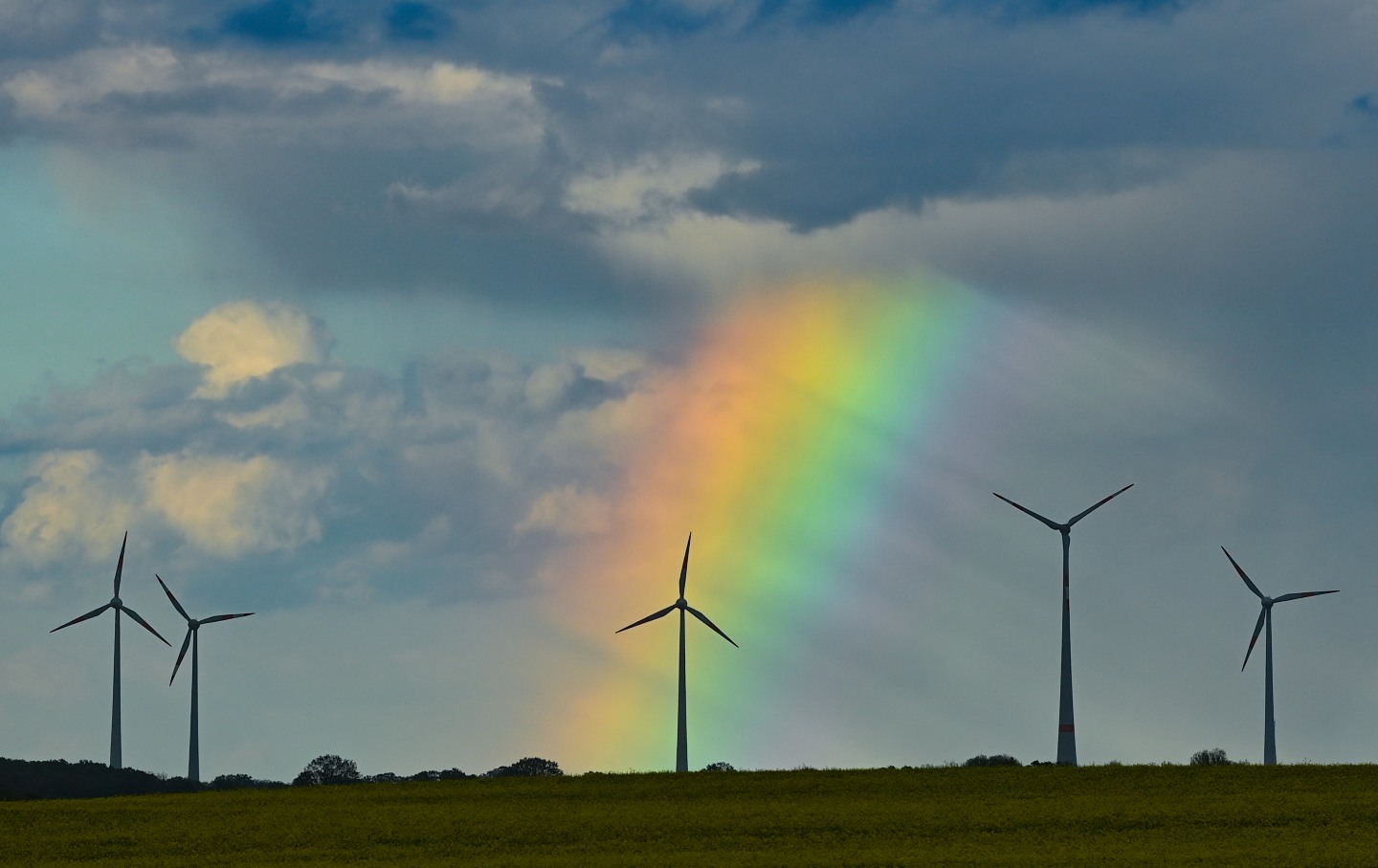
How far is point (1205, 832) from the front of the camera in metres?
75.4

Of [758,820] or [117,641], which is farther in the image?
[117,641]

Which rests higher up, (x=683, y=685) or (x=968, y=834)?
(x=683, y=685)

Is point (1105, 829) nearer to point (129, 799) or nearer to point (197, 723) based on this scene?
point (129, 799)

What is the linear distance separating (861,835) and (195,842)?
85.9ft

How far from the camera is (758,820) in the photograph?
78812mm

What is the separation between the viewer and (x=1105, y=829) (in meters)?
76.4

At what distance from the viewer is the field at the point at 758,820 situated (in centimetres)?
7100

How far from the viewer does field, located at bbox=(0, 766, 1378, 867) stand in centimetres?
7100

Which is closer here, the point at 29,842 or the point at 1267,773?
the point at 29,842

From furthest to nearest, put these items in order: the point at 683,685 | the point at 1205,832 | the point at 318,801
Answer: the point at 683,685
the point at 318,801
the point at 1205,832

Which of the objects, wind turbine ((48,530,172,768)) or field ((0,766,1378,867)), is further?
wind turbine ((48,530,172,768))

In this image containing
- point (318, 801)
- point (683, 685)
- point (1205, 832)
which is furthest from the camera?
point (683, 685)

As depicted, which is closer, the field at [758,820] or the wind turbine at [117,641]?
the field at [758,820]

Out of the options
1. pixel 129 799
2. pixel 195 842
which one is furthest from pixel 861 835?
pixel 129 799
